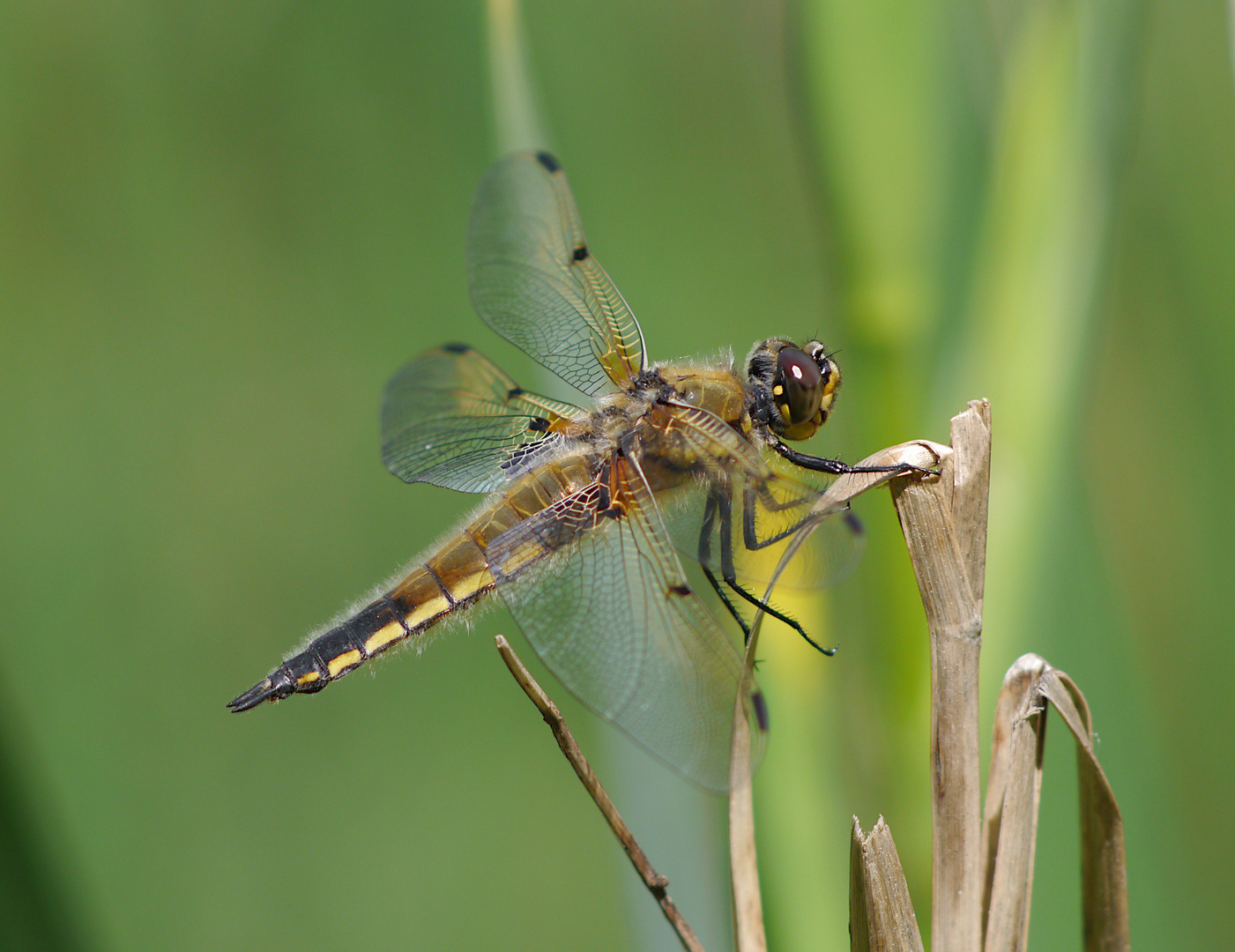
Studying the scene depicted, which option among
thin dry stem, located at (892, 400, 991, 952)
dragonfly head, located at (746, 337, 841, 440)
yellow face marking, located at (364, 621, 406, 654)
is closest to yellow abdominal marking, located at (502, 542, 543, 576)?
yellow face marking, located at (364, 621, 406, 654)

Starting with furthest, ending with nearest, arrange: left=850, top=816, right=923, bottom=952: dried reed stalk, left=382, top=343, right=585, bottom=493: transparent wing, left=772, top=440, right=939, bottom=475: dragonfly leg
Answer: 1. left=382, top=343, right=585, bottom=493: transparent wing
2. left=772, top=440, right=939, bottom=475: dragonfly leg
3. left=850, top=816, right=923, bottom=952: dried reed stalk

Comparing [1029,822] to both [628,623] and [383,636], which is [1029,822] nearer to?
[628,623]

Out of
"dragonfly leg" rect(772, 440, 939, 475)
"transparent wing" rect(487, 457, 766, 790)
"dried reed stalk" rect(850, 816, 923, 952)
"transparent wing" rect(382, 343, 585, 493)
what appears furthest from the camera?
"transparent wing" rect(382, 343, 585, 493)

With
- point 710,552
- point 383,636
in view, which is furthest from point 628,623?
point 383,636

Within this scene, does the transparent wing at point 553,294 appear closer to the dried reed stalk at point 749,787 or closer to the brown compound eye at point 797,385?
the brown compound eye at point 797,385

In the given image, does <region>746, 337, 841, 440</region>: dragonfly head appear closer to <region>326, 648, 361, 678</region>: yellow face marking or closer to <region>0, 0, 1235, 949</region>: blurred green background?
<region>0, 0, 1235, 949</region>: blurred green background

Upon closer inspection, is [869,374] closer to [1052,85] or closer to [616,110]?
[1052,85]
